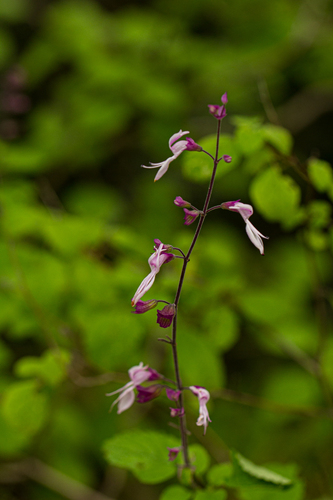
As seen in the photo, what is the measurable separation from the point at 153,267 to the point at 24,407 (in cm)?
77

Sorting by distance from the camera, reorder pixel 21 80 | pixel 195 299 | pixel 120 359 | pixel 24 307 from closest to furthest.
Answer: pixel 120 359
pixel 195 299
pixel 24 307
pixel 21 80

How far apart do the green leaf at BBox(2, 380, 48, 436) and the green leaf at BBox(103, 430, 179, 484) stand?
0.30 meters

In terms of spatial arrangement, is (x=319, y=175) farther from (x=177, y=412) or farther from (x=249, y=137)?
(x=177, y=412)

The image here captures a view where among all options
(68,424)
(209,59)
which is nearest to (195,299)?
(68,424)

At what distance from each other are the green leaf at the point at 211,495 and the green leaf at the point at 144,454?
0.21 ft

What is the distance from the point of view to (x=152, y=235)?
2631 millimetres

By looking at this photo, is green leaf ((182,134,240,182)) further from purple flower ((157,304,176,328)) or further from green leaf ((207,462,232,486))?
green leaf ((207,462,232,486))

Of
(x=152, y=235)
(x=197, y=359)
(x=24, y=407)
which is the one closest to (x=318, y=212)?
(x=197, y=359)

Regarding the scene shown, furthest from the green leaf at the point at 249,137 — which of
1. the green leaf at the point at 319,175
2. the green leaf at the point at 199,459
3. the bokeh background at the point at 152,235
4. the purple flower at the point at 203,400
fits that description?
the green leaf at the point at 199,459

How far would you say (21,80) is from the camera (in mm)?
1740

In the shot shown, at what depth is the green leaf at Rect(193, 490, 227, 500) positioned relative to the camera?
76 centimetres

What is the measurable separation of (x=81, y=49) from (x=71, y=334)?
2.12 metres

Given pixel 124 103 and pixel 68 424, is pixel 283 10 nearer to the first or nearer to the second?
pixel 124 103

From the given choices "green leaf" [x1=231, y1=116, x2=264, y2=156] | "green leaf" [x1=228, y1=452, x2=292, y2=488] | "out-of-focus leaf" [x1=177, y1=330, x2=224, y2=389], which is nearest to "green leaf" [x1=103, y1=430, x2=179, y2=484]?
"green leaf" [x1=228, y1=452, x2=292, y2=488]
